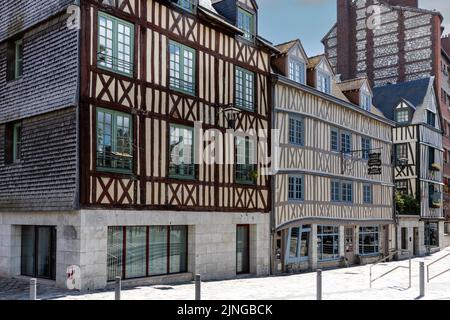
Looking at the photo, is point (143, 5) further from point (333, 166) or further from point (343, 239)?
point (343, 239)

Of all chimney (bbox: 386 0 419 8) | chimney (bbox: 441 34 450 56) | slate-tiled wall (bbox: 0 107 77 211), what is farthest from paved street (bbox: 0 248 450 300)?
chimney (bbox: 441 34 450 56)

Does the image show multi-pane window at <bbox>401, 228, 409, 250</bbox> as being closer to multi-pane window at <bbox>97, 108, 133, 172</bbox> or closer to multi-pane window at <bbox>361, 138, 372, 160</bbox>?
multi-pane window at <bbox>361, 138, 372, 160</bbox>

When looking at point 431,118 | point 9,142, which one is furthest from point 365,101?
point 9,142

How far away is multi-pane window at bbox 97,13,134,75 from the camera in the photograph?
Answer: 12.7 m

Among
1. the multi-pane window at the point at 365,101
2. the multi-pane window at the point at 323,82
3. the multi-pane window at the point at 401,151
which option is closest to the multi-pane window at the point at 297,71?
the multi-pane window at the point at 323,82

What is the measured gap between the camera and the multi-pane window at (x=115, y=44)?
12.7 m

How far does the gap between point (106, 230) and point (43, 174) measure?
2.27 m

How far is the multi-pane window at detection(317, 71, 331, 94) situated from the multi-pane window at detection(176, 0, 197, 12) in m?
7.87

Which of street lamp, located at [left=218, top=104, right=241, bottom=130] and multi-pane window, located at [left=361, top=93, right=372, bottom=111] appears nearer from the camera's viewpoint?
street lamp, located at [left=218, top=104, right=241, bottom=130]

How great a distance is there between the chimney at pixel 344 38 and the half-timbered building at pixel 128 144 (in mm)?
25595

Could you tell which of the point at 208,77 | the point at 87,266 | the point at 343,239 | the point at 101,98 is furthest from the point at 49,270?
the point at 343,239

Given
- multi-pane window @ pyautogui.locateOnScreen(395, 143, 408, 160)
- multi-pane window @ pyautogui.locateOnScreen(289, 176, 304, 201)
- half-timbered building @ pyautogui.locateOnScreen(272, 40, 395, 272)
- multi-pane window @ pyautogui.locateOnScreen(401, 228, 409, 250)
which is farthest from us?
multi-pane window @ pyautogui.locateOnScreen(395, 143, 408, 160)

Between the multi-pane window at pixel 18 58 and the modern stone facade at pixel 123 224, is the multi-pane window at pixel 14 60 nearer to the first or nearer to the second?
the multi-pane window at pixel 18 58

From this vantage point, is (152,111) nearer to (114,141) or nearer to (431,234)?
(114,141)
